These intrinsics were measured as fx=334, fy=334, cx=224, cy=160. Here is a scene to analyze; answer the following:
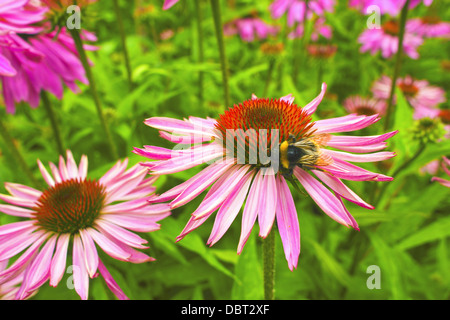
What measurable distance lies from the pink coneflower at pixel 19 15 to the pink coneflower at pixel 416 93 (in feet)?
5.66

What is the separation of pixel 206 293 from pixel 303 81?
1.38 m

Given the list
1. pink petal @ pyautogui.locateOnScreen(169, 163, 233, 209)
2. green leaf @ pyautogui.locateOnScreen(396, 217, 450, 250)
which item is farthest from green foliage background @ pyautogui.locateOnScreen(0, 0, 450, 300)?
pink petal @ pyautogui.locateOnScreen(169, 163, 233, 209)

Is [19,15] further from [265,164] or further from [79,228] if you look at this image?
[265,164]

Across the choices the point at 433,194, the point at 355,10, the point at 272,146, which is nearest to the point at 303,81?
the point at 355,10

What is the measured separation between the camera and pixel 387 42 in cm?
207

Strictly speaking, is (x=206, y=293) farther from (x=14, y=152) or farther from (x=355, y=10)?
(x=355, y=10)

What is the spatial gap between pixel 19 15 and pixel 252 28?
6.51 ft

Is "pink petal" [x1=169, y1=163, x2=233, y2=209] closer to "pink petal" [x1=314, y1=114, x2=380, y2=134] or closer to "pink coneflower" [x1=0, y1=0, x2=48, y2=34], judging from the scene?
"pink petal" [x1=314, y1=114, x2=380, y2=134]

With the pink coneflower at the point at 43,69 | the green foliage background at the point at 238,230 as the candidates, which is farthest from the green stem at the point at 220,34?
the pink coneflower at the point at 43,69

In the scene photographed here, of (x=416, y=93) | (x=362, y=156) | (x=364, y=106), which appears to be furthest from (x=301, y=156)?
(x=416, y=93)

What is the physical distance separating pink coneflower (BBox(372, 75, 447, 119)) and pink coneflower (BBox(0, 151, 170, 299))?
1655 mm

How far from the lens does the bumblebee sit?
1.95 ft

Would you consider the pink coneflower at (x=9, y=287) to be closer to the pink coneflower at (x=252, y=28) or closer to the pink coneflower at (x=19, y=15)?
the pink coneflower at (x=19, y=15)

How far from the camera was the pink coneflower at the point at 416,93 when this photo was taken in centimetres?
194
